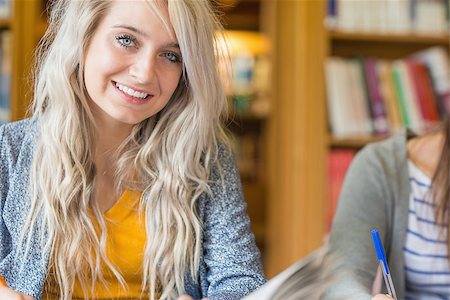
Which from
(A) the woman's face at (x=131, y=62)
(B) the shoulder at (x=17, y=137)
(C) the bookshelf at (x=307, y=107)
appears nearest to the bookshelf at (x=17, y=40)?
(C) the bookshelf at (x=307, y=107)

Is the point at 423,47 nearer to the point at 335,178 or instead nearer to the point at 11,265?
the point at 335,178

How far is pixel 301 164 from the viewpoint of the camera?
291 cm

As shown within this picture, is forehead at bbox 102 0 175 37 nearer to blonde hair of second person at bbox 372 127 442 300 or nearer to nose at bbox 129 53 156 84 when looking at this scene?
nose at bbox 129 53 156 84

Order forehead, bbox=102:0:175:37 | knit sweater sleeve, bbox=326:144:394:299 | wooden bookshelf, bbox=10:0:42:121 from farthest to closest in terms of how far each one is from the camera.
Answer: wooden bookshelf, bbox=10:0:42:121 < knit sweater sleeve, bbox=326:144:394:299 < forehead, bbox=102:0:175:37

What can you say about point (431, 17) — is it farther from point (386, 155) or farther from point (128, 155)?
point (128, 155)

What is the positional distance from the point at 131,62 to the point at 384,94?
1.67 meters

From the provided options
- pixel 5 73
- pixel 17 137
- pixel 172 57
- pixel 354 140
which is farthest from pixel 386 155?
pixel 5 73

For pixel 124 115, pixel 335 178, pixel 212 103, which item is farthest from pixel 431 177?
pixel 335 178

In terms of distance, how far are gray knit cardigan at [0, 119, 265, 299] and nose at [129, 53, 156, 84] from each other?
231 millimetres

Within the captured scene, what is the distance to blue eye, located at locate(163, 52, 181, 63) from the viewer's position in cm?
135

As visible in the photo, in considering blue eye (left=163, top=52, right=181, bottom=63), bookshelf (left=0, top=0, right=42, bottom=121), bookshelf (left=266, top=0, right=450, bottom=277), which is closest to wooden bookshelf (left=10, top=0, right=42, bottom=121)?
bookshelf (left=0, top=0, right=42, bottom=121)

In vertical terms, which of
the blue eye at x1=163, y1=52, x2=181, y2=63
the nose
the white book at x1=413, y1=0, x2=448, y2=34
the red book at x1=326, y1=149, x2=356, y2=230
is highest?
the white book at x1=413, y1=0, x2=448, y2=34

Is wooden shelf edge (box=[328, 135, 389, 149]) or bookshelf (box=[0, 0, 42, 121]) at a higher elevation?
bookshelf (box=[0, 0, 42, 121])

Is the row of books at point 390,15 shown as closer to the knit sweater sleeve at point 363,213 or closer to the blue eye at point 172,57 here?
the knit sweater sleeve at point 363,213
